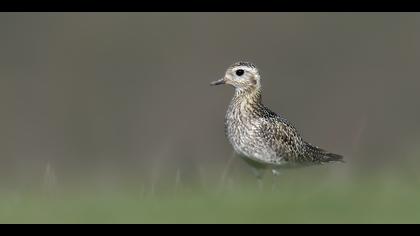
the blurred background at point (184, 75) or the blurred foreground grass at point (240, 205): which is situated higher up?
the blurred background at point (184, 75)

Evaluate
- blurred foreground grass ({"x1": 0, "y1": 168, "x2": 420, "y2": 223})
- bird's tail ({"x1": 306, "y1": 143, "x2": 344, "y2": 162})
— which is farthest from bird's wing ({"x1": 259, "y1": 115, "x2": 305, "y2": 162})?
blurred foreground grass ({"x1": 0, "y1": 168, "x2": 420, "y2": 223})

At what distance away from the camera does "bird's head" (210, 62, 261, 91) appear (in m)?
19.8

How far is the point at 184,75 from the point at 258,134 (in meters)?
28.9

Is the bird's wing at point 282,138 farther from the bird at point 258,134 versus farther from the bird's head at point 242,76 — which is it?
the bird's head at point 242,76

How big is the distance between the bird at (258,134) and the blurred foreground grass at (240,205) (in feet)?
11.8

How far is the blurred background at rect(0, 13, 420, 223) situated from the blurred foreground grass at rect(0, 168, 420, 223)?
1801 cm

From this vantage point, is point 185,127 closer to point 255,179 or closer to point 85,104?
point 85,104

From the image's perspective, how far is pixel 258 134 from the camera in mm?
18609

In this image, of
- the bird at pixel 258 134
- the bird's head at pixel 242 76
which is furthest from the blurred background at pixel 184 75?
the bird at pixel 258 134

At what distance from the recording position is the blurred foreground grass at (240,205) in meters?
11.8

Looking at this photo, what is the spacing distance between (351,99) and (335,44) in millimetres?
5923

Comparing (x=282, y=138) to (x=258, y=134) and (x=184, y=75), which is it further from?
(x=184, y=75)

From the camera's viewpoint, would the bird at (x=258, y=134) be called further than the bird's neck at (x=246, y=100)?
No

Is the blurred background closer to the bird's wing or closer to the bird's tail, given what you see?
the bird's tail
